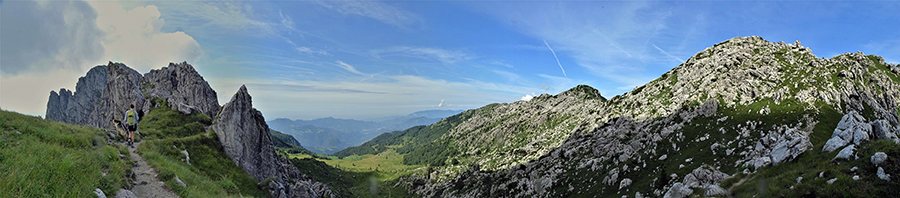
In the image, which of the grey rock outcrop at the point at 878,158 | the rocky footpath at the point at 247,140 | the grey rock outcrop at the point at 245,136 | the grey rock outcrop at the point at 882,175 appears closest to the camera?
the grey rock outcrop at the point at 882,175

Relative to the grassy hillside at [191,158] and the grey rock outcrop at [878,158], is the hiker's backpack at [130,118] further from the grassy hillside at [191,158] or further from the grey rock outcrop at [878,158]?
the grey rock outcrop at [878,158]

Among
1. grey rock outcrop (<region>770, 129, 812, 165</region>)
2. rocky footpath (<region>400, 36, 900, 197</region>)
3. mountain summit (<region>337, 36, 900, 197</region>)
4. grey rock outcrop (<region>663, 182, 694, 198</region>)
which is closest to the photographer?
mountain summit (<region>337, 36, 900, 197</region>)

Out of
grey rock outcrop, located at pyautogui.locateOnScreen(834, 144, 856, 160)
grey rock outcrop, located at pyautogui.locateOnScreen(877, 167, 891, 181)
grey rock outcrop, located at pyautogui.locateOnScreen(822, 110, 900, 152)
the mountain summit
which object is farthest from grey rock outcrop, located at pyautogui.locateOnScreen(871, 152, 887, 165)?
grey rock outcrop, located at pyautogui.locateOnScreen(822, 110, 900, 152)

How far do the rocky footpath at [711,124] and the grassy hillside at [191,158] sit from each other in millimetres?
42901

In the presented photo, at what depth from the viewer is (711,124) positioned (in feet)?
243

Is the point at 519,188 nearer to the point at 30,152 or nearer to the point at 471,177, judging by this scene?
the point at 471,177

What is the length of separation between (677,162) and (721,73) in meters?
61.6

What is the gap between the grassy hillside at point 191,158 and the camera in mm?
19453

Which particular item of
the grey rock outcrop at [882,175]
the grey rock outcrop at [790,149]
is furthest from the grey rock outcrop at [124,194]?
the grey rock outcrop at [790,149]

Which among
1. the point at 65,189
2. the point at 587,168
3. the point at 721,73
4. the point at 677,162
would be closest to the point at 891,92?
the point at 721,73

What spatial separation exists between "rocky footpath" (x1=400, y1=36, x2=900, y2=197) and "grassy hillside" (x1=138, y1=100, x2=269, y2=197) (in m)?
42.9

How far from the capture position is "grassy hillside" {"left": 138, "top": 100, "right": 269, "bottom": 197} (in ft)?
63.8

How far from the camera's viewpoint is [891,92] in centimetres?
8644

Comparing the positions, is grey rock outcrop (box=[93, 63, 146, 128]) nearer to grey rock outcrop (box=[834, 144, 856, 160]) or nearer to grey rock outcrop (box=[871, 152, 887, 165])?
grey rock outcrop (box=[871, 152, 887, 165])
